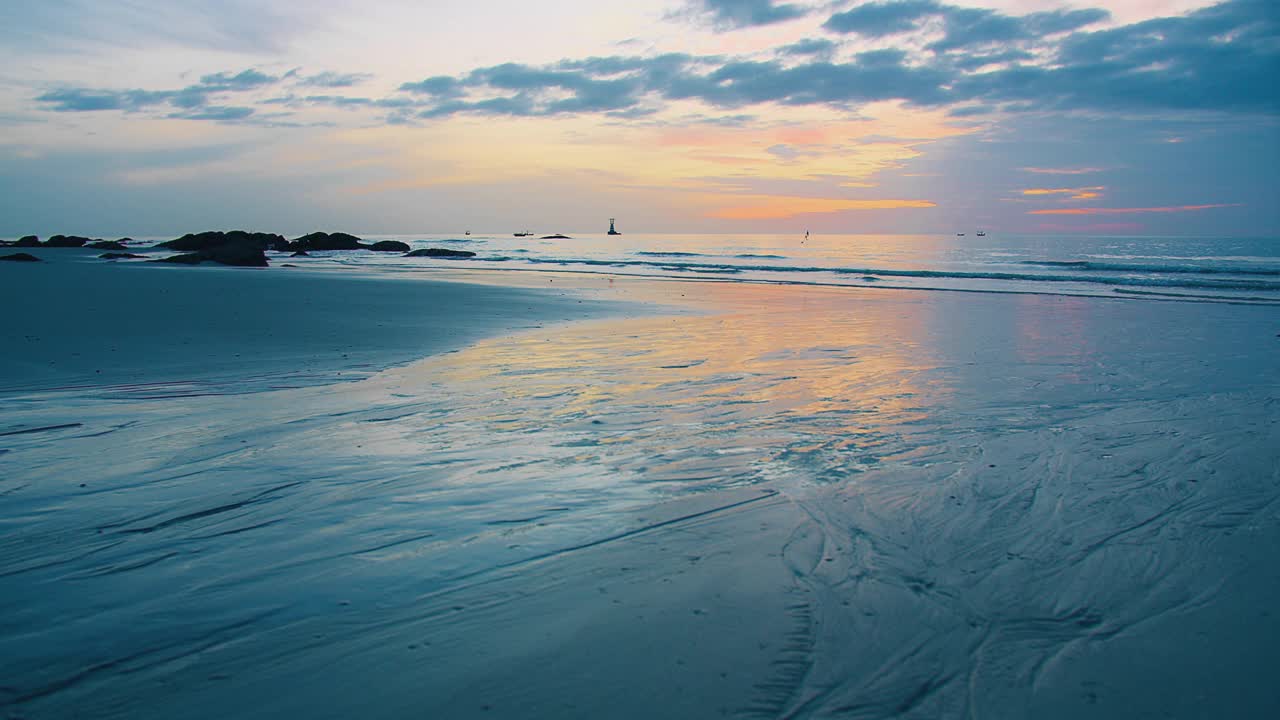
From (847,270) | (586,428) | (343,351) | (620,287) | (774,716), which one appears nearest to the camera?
(774,716)

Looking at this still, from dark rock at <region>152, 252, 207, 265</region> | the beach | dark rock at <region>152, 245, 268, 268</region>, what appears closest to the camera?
the beach

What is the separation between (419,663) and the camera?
9.29ft

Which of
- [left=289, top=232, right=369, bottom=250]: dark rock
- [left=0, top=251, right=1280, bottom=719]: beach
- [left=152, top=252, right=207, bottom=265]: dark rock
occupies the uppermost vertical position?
[left=289, top=232, right=369, bottom=250]: dark rock

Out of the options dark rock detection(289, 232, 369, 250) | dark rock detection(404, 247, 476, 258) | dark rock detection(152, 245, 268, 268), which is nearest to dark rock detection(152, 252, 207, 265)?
dark rock detection(152, 245, 268, 268)

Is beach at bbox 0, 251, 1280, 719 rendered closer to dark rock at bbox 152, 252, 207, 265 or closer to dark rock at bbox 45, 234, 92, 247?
dark rock at bbox 152, 252, 207, 265

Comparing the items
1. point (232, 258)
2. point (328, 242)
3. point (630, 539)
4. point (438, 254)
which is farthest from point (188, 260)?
point (630, 539)

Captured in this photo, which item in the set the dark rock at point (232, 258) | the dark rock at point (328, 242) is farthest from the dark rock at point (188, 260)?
the dark rock at point (328, 242)

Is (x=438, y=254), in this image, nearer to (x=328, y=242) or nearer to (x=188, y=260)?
(x=328, y=242)

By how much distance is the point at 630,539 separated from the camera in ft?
13.2

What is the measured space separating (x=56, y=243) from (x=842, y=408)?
66344 mm

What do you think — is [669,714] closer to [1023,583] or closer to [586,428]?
[1023,583]

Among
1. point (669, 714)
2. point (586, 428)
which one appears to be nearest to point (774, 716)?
point (669, 714)

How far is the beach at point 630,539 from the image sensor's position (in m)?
2.72

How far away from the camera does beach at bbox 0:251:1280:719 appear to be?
8.94ft
